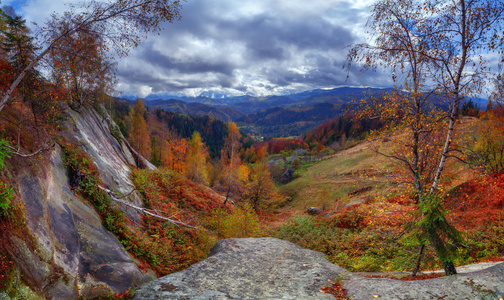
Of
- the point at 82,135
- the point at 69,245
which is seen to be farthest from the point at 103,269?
the point at 82,135

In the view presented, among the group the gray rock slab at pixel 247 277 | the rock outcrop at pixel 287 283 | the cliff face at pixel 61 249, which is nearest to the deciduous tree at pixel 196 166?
the gray rock slab at pixel 247 277

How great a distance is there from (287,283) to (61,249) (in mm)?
6301

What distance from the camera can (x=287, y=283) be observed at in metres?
6.95

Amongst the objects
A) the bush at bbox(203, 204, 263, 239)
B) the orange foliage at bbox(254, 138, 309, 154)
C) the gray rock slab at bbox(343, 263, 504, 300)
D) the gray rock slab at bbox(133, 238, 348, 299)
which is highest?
the orange foliage at bbox(254, 138, 309, 154)

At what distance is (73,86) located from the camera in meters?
14.2

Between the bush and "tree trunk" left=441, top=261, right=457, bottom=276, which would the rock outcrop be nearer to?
"tree trunk" left=441, top=261, right=457, bottom=276

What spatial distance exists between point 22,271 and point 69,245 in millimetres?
1829

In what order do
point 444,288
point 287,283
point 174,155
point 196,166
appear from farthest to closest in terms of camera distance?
point 174,155 → point 196,166 → point 287,283 → point 444,288

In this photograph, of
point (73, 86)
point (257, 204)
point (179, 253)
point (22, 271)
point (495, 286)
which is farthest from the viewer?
point (257, 204)

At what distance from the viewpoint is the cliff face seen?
449cm

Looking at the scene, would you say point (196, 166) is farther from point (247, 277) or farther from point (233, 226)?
point (247, 277)

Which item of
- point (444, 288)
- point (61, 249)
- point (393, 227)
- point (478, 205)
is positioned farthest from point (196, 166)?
point (444, 288)

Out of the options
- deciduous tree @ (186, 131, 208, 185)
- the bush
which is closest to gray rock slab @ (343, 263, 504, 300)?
the bush

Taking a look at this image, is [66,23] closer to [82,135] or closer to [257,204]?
[82,135]
